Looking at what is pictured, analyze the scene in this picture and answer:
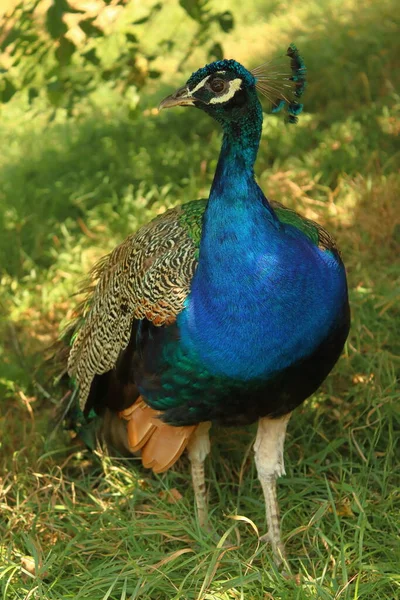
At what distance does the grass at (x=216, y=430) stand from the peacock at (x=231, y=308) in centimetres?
22

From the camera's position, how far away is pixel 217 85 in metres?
2.13

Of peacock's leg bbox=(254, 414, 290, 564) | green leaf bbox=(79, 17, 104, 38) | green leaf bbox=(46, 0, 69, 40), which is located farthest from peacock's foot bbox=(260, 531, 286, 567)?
green leaf bbox=(79, 17, 104, 38)

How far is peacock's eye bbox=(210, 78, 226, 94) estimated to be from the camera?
2125 mm

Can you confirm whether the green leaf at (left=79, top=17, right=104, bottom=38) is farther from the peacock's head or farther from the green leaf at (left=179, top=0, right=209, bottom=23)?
the peacock's head

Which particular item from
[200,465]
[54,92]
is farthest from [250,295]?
[54,92]

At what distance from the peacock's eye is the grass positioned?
3.70 feet

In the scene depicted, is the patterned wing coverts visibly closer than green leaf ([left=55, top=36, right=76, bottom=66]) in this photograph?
Yes

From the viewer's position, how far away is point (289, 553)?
255 cm

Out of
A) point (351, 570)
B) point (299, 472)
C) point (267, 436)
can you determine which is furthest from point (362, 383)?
point (351, 570)

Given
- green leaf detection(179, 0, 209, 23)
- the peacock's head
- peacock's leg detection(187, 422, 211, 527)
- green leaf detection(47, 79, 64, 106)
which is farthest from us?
green leaf detection(47, 79, 64, 106)

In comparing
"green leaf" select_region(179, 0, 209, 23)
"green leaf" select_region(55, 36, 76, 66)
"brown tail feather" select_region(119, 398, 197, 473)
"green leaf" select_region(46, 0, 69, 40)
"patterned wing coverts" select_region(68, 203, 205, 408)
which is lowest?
"brown tail feather" select_region(119, 398, 197, 473)

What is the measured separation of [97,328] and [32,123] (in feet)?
10.2

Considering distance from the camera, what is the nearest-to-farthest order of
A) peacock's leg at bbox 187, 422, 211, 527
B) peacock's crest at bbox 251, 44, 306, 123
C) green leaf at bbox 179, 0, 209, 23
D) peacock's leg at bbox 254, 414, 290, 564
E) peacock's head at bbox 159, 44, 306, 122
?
peacock's head at bbox 159, 44, 306, 122 < peacock's crest at bbox 251, 44, 306, 123 < peacock's leg at bbox 254, 414, 290, 564 < peacock's leg at bbox 187, 422, 211, 527 < green leaf at bbox 179, 0, 209, 23

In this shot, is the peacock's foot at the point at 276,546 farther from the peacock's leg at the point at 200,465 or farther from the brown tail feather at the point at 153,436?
the brown tail feather at the point at 153,436
